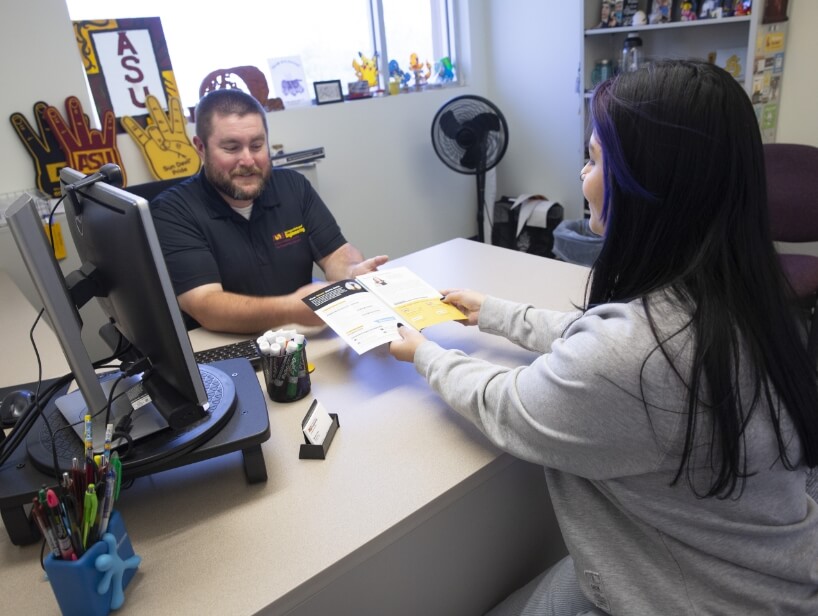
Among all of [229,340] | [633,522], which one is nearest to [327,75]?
[229,340]

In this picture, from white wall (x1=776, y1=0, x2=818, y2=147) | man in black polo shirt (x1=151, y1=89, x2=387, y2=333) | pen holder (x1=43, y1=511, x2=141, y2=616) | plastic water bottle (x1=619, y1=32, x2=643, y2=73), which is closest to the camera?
pen holder (x1=43, y1=511, x2=141, y2=616)

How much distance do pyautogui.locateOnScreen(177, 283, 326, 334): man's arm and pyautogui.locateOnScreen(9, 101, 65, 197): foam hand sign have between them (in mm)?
1316

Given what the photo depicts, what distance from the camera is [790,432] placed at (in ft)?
2.56

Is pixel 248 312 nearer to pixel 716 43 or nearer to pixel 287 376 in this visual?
pixel 287 376

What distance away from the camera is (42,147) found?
2.39 metres

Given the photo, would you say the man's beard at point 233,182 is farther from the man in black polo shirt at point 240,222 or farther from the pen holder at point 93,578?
the pen holder at point 93,578

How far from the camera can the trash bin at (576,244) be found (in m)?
3.08

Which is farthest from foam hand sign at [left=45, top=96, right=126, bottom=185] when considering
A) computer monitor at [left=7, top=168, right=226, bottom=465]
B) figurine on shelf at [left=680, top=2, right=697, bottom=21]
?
figurine on shelf at [left=680, top=2, right=697, bottom=21]

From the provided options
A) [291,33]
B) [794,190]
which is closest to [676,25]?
[794,190]

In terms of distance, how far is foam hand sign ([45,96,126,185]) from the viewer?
7.86 ft

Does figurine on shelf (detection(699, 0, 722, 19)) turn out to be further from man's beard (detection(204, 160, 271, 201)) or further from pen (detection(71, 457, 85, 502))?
pen (detection(71, 457, 85, 502))

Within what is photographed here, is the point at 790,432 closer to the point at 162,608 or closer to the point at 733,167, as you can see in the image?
the point at 733,167

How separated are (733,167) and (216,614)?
2.80ft

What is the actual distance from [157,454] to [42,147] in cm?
210
